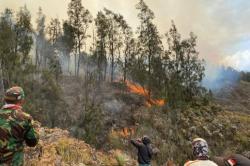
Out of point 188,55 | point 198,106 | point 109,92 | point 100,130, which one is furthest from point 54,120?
point 188,55

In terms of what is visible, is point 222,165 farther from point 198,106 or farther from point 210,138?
point 198,106

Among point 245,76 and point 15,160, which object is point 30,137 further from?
point 245,76

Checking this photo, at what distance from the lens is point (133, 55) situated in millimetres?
69875

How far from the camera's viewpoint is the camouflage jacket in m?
5.49

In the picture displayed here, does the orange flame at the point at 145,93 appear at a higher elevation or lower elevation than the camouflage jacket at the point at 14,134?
lower

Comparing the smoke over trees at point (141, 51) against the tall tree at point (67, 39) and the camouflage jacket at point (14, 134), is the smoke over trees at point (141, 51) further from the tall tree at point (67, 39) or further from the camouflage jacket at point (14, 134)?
Result: the camouflage jacket at point (14, 134)

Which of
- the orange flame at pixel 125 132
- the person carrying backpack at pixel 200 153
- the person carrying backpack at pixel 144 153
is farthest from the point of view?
the orange flame at pixel 125 132

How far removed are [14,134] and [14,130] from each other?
0.16ft

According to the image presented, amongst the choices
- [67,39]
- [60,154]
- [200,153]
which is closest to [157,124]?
[67,39]

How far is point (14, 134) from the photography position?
18.1 feet

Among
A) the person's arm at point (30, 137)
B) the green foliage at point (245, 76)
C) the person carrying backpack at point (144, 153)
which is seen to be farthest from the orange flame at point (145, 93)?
the green foliage at point (245, 76)

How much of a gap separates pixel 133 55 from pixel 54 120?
104 feet

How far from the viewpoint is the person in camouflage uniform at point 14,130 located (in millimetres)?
5488

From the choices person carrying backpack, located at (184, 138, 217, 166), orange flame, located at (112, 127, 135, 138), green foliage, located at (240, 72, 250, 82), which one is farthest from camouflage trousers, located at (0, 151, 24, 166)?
green foliage, located at (240, 72, 250, 82)
